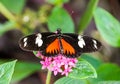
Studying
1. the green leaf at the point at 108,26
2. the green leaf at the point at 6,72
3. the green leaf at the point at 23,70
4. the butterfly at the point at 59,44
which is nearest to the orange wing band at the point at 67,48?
the butterfly at the point at 59,44

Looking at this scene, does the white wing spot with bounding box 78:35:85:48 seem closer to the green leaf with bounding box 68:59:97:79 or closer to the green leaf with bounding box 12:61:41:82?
the green leaf with bounding box 68:59:97:79

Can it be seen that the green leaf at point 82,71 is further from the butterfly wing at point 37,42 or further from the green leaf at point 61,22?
the green leaf at point 61,22

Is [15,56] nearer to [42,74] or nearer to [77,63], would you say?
[42,74]

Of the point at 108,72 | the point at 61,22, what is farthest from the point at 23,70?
the point at 108,72

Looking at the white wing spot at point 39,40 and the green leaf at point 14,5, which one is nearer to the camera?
the white wing spot at point 39,40

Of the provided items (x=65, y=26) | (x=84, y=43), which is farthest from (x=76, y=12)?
(x=84, y=43)
